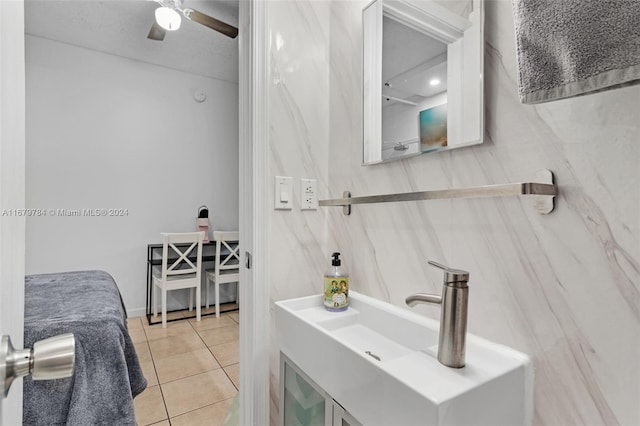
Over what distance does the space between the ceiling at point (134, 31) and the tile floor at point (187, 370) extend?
2.72 m

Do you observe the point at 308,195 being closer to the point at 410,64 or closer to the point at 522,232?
the point at 410,64

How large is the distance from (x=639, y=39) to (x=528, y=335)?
0.58m

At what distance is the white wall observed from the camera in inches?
113

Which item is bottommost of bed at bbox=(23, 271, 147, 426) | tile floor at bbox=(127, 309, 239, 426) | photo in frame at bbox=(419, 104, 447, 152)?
tile floor at bbox=(127, 309, 239, 426)

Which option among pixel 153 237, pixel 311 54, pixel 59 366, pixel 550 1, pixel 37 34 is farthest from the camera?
pixel 153 237

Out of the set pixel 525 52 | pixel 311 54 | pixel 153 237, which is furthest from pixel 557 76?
pixel 153 237

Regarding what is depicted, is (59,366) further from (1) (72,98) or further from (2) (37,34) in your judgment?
(2) (37,34)

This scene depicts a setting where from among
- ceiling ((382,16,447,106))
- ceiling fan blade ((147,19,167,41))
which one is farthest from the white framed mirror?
ceiling fan blade ((147,19,167,41))

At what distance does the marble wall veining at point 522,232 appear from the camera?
22.6 inches

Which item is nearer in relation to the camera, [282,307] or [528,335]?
[528,335]

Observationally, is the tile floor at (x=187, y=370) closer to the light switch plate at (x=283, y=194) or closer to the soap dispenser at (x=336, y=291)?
the soap dispenser at (x=336, y=291)

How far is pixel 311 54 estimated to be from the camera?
129 cm

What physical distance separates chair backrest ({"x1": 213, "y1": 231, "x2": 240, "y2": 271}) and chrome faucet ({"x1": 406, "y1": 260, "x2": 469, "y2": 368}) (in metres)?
2.86

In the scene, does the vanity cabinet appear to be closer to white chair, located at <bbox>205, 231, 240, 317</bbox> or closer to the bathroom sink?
the bathroom sink
